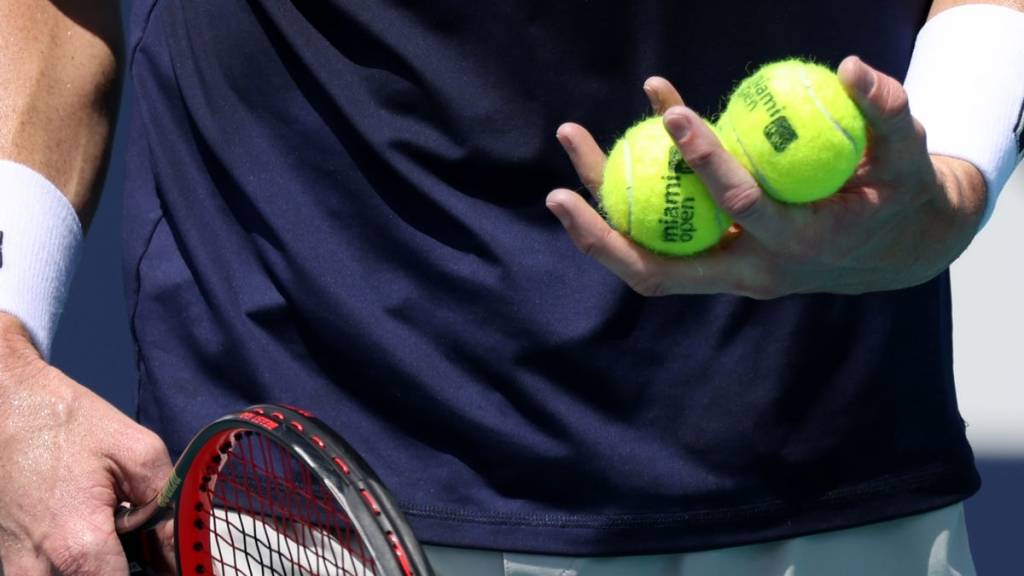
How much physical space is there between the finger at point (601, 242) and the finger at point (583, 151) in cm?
5

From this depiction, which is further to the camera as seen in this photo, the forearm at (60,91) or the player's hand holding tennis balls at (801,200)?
the forearm at (60,91)

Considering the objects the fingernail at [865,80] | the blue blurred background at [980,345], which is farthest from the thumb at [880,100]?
the blue blurred background at [980,345]

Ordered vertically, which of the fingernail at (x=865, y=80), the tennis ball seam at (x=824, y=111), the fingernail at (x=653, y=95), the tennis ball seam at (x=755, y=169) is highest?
the fingernail at (x=865, y=80)

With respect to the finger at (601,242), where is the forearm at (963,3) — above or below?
above

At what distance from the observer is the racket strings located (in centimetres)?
125

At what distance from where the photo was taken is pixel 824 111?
1.08 metres

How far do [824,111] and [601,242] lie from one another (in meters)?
0.19

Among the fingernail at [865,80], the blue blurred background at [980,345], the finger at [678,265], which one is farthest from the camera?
the blue blurred background at [980,345]

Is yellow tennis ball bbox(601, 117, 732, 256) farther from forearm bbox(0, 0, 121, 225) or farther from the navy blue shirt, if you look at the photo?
forearm bbox(0, 0, 121, 225)

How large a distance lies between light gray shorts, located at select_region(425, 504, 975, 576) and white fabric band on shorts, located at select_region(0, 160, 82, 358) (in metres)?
0.42

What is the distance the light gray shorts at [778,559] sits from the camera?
1.34m

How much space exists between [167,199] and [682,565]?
609mm

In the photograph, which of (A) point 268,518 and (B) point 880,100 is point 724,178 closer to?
(B) point 880,100

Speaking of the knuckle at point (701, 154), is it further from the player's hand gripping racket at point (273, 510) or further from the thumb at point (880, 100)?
the player's hand gripping racket at point (273, 510)
